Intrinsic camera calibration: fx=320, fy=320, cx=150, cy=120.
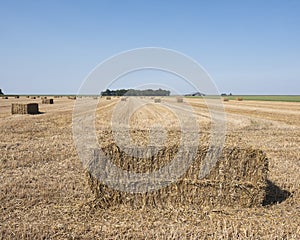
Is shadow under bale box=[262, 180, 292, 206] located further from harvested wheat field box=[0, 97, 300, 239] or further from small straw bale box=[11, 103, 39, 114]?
small straw bale box=[11, 103, 39, 114]

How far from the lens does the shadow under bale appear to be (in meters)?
5.84

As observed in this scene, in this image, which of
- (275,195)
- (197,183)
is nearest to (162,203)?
(197,183)

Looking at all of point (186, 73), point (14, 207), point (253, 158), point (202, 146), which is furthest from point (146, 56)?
point (14, 207)

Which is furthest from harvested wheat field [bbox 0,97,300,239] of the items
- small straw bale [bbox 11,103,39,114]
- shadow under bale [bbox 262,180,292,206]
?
small straw bale [bbox 11,103,39,114]

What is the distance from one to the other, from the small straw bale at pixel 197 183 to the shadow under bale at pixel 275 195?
350 millimetres

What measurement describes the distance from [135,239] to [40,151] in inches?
252

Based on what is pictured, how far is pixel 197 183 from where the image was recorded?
5719mm

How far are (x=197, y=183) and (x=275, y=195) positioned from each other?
1.65 metres

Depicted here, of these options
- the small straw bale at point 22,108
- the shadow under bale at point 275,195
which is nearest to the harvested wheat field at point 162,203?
the shadow under bale at point 275,195

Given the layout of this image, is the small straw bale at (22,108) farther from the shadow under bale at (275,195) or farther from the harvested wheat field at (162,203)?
the shadow under bale at (275,195)

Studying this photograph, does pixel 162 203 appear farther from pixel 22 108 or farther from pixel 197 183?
pixel 22 108

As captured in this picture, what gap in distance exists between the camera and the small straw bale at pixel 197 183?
18.6 ft

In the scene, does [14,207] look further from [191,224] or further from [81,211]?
[191,224]

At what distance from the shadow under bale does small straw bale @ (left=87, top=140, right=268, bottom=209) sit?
35cm
